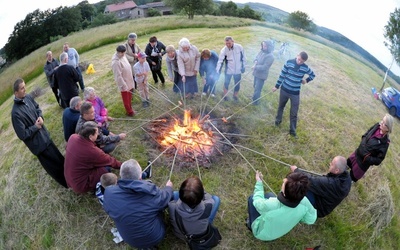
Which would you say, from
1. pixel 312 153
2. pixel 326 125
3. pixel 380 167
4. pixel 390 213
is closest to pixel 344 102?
pixel 326 125

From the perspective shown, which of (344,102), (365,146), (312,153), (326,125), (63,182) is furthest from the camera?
(344,102)

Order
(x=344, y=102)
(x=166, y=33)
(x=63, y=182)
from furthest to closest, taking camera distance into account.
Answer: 1. (x=166, y=33)
2. (x=344, y=102)
3. (x=63, y=182)

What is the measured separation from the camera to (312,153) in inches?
245

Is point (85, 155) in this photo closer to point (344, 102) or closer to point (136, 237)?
point (136, 237)

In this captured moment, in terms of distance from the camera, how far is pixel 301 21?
32156 millimetres

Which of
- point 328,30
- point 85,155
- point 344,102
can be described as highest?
point 85,155

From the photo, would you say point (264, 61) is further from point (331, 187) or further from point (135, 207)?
point (135, 207)

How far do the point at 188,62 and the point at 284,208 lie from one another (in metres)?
4.90

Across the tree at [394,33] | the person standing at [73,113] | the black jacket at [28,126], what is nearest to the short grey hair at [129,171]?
the person standing at [73,113]

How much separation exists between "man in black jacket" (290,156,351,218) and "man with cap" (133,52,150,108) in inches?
194

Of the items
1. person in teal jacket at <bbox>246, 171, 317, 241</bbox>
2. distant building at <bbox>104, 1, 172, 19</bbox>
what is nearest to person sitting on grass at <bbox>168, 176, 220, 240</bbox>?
person in teal jacket at <bbox>246, 171, 317, 241</bbox>

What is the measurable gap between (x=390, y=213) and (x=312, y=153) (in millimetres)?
1895

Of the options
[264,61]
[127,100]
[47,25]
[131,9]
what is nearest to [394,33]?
[264,61]

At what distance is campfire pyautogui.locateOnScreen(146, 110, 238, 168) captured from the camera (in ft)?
19.0
